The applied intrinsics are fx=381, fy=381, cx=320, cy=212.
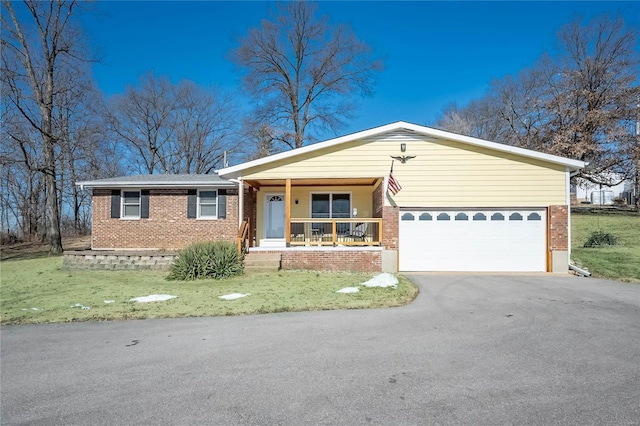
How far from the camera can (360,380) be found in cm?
389

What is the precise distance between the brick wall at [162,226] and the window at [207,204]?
0.32 meters

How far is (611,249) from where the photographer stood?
14078 mm

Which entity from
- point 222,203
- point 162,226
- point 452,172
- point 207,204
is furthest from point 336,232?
point 162,226

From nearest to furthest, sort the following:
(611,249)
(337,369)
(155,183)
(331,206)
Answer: (337,369), (611,249), (331,206), (155,183)

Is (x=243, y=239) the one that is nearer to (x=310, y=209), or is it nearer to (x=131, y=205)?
(x=310, y=209)

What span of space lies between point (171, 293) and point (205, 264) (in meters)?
2.00

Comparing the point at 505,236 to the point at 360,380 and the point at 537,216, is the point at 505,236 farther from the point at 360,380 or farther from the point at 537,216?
the point at 360,380

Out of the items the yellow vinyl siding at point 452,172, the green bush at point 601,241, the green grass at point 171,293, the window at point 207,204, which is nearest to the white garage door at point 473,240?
the yellow vinyl siding at point 452,172

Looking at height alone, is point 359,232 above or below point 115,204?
below

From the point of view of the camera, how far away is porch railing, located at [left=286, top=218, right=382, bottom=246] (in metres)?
12.3

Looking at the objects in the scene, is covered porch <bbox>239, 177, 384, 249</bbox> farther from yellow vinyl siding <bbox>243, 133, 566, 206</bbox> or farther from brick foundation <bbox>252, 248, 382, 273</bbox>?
brick foundation <bbox>252, 248, 382, 273</bbox>

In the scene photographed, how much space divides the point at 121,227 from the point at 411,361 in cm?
1489

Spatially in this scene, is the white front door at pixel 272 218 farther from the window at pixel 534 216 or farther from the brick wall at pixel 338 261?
the window at pixel 534 216

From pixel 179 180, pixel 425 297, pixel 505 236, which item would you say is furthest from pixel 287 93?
pixel 425 297
